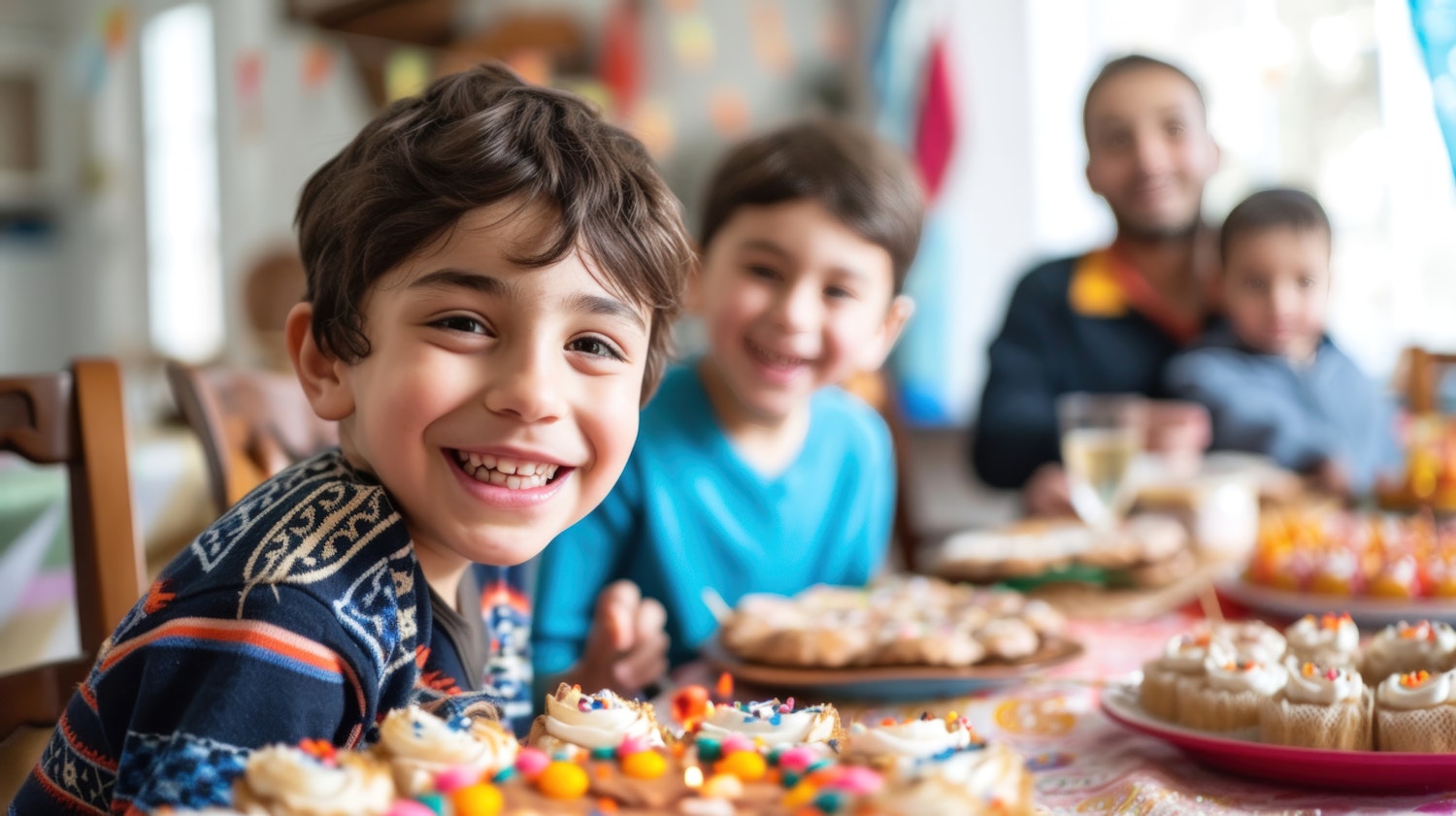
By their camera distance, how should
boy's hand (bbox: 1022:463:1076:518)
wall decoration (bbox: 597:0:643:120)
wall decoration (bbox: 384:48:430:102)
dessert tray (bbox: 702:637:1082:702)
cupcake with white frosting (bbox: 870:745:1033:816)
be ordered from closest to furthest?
1. cupcake with white frosting (bbox: 870:745:1033:816)
2. dessert tray (bbox: 702:637:1082:702)
3. boy's hand (bbox: 1022:463:1076:518)
4. wall decoration (bbox: 597:0:643:120)
5. wall decoration (bbox: 384:48:430:102)

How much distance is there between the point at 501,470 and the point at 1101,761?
444 millimetres

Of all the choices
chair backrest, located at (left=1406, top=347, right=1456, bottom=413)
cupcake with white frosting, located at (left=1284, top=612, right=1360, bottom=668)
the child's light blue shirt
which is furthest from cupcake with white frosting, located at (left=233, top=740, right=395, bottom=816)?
chair backrest, located at (left=1406, top=347, right=1456, bottom=413)

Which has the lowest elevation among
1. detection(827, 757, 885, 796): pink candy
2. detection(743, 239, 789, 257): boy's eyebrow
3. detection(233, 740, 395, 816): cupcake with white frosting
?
detection(827, 757, 885, 796): pink candy

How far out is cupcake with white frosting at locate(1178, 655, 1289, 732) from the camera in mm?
742

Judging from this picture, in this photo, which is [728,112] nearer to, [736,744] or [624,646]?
[624,646]

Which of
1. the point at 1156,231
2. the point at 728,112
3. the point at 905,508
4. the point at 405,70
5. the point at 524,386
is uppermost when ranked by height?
the point at 405,70

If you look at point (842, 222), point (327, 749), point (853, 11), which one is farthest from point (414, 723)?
point (853, 11)

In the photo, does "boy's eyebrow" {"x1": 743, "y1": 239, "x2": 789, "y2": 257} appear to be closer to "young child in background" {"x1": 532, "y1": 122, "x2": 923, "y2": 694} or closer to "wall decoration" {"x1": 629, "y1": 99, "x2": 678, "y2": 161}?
"young child in background" {"x1": 532, "y1": 122, "x2": 923, "y2": 694}

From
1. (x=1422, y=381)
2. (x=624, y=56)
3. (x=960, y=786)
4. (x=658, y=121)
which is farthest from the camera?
(x=624, y=56)

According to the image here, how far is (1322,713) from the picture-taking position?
0.70 m

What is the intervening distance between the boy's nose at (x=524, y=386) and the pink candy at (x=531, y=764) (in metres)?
0.20

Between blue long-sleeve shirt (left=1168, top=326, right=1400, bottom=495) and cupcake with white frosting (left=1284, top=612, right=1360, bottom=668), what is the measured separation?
0.51 meters

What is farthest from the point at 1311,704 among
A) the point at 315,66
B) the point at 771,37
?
the point at 315,66

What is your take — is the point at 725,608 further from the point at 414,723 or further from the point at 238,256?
the point at 238,256
